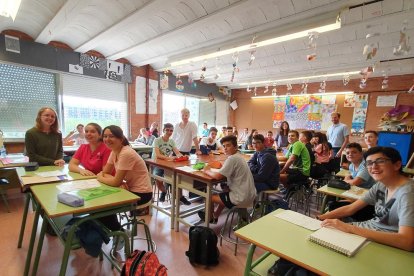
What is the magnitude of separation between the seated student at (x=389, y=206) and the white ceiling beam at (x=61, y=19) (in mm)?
3519

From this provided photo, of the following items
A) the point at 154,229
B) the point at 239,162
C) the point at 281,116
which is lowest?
the point at 154,229

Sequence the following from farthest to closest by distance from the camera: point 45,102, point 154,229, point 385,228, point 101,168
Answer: point 45,102, point 154,229, point 101,168, point 385,228

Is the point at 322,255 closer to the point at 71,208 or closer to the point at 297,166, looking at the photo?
the point at 71,208

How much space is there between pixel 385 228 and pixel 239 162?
4.29ft

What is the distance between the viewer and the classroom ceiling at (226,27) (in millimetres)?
2672

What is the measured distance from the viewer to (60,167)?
2430mm

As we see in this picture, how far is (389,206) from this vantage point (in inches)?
52.0

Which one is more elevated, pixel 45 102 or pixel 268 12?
pixel 268 12

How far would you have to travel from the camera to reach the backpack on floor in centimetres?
144

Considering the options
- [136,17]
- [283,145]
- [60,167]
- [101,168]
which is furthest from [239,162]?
[283,145]

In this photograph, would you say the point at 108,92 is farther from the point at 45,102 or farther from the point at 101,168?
the point at 101,168

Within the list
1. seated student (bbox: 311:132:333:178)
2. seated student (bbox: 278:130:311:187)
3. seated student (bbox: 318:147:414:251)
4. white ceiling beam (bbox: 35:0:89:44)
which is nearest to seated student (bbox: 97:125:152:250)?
seated student (bbox: 318:147:414:251)

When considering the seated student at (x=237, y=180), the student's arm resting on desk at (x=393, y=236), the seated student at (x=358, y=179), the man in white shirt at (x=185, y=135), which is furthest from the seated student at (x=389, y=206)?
the man in white shirt at (x=185, y=135)

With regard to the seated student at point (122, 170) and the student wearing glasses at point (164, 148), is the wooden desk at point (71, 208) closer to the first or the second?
the seated student at point (122, 170)
